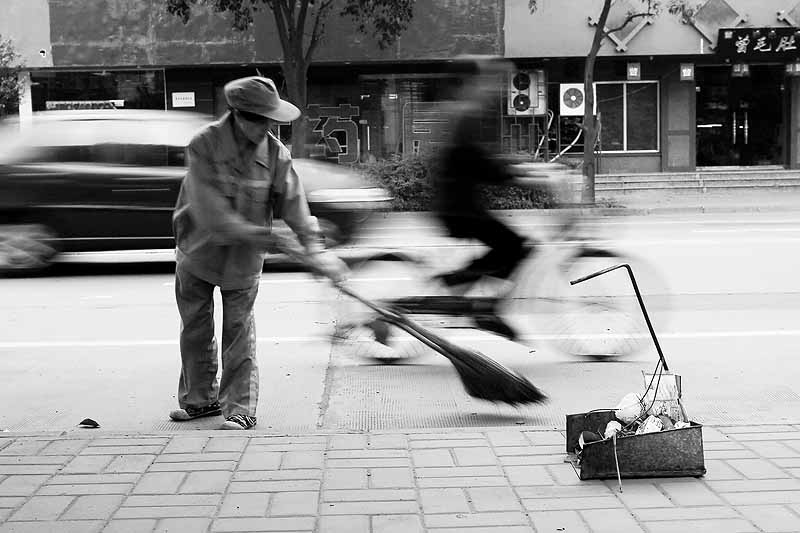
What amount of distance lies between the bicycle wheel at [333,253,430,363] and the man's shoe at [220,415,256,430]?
1566 mm

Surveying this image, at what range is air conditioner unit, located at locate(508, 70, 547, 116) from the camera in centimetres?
2494

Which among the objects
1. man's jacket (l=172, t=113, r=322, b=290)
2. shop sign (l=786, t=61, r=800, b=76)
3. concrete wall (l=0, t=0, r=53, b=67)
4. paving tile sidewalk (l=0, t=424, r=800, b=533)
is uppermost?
concrete wall (l=0, t=0, r=53, b=67)

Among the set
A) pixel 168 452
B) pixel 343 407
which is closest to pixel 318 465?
pixel 168 452

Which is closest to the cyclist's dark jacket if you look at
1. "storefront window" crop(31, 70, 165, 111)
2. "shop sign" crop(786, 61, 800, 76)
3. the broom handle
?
the broom handle

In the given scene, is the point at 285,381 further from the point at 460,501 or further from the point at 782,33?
the point at 782,33

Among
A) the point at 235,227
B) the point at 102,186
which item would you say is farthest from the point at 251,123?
the point at 102,186

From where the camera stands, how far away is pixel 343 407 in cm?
612

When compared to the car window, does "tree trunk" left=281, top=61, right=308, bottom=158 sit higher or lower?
higher

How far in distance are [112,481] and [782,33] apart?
2440 cm

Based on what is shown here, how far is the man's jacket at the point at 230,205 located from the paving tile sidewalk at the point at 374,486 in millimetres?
883

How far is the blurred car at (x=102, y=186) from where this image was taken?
11.6 meters

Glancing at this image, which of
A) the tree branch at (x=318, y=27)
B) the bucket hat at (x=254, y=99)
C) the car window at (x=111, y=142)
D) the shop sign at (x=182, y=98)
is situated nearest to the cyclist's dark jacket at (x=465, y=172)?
the bucket hat at (x=254, y=99)

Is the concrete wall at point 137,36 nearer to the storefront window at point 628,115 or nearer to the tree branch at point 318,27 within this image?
the tree branch at point 318,27

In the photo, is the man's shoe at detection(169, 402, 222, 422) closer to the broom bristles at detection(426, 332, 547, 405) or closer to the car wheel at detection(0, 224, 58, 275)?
the broom bristles at detection(426, 332, 547, 405)
